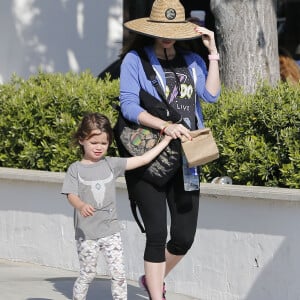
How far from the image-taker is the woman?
5.91 meters

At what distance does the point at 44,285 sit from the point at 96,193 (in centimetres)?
181

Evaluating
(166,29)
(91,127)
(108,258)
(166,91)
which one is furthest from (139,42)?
(108,258)

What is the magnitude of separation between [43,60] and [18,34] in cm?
41

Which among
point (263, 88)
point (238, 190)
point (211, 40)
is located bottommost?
point (238, 190)

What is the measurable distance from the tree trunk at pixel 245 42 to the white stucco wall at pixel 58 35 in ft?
10.4

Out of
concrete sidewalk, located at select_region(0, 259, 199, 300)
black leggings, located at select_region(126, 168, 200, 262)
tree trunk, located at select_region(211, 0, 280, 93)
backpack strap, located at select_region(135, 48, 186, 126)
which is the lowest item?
concrete sidewalk, located at select_region(0, 259, 199, 300)

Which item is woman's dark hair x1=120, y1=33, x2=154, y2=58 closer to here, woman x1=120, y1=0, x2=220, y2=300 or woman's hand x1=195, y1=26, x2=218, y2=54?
woman x1=120, y1=0, x2=220, y2=300

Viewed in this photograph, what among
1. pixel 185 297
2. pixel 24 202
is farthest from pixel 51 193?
pixel 185 297

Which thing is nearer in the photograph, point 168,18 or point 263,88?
point 168,18

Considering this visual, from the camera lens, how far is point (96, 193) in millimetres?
5758

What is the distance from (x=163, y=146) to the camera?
19.0ft

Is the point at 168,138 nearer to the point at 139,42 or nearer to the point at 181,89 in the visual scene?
the point at 181,89

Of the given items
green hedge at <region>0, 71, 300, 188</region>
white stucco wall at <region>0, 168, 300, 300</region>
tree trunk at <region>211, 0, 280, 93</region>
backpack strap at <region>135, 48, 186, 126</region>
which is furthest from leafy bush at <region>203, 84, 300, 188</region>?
backpack strap at <region>135, 48, 186, 126</region>

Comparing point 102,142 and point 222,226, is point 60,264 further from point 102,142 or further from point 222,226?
point 102,142
